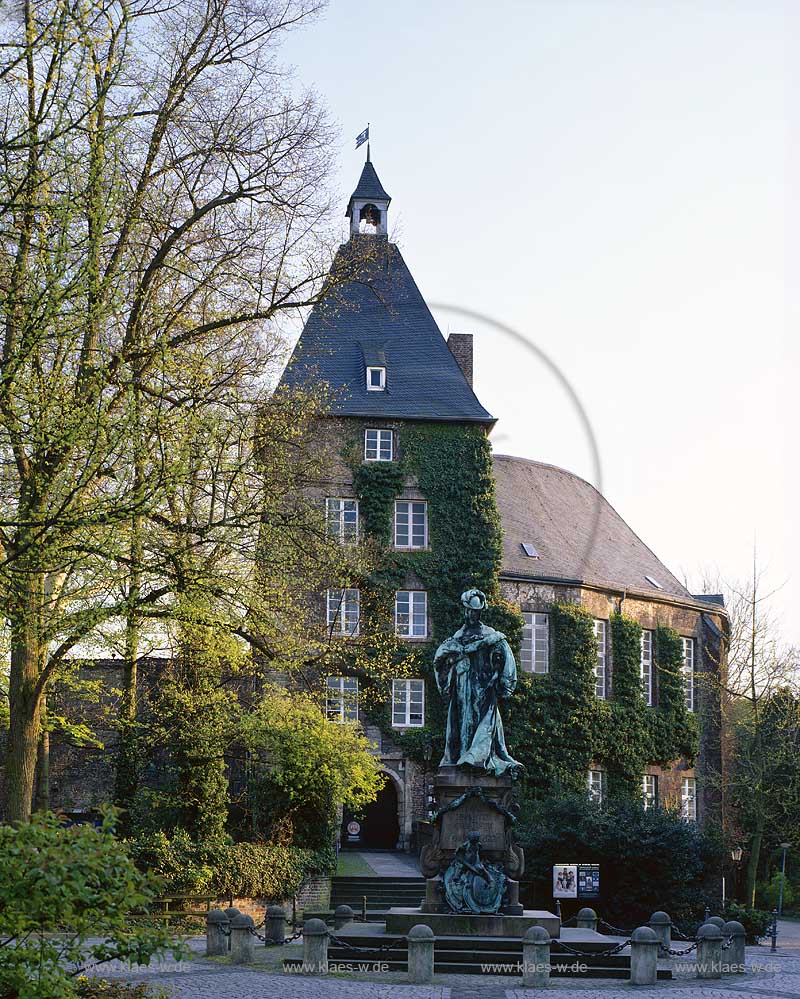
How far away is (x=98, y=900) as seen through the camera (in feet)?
30.3

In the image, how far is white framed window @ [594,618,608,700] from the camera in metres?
38.1

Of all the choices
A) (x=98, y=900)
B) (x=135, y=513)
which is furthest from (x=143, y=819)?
(x=98, y=900)

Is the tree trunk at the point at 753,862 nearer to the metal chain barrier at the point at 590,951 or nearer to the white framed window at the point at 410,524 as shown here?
the white framed window at the point at 410,524

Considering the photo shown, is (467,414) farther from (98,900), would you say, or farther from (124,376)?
(98,900)

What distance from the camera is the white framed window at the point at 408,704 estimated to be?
115 feet

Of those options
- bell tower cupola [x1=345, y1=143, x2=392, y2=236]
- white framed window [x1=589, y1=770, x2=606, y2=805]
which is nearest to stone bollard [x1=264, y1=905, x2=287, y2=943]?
white framed window [x1=589, y1=770, x2=606, y2=805]

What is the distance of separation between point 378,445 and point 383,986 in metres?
22.1

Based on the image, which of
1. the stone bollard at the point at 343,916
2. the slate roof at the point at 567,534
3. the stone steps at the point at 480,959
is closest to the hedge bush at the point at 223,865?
the stone bollard at the point at 343,916

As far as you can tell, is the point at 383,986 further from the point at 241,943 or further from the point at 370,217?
the point at 370,217

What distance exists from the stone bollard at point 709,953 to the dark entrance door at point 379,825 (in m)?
17.6

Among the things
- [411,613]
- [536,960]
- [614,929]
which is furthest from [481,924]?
[411,613]

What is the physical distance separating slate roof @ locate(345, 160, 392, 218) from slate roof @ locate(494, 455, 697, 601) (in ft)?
28.9

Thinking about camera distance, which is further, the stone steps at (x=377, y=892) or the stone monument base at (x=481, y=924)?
the stone steps at (x=377, y=892)

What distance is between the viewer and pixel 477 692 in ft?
62.4
